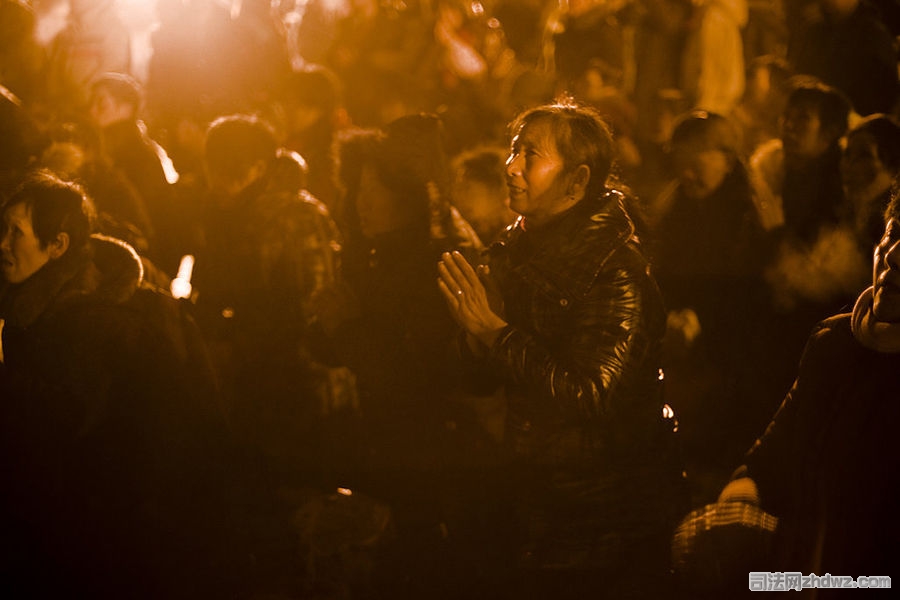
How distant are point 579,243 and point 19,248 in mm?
2196

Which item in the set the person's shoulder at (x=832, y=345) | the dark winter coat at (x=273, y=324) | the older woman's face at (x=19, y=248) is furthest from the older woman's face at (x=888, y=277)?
the older woman's face at (x=19, y=248)

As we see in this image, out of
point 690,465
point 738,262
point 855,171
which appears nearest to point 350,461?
point 690,465

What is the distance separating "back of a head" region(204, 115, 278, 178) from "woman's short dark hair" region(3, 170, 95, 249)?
539 millimetres

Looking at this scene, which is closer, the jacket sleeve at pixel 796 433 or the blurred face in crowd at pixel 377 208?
the jacket sleeve at pixel 796 433

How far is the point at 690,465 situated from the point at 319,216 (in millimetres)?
1758

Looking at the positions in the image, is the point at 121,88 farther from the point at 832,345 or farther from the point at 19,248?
the point at 832,345

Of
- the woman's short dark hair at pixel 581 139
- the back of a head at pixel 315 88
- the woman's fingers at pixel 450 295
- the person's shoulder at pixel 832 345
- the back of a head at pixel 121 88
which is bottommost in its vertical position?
the person's shoulder at pixel 832 345

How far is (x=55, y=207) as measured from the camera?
397cm

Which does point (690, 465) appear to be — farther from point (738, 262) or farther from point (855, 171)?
point (855, 171)

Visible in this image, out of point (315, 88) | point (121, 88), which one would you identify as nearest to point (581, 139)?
point (315, 88)

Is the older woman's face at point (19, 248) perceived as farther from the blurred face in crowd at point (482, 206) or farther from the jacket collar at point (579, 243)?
the jacket collar at point (579, 243)

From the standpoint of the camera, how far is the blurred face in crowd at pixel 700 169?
4078 millimetres

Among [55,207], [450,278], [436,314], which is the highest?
[55,207]

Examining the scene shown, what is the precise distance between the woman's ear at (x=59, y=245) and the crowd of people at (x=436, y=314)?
0.04ft
